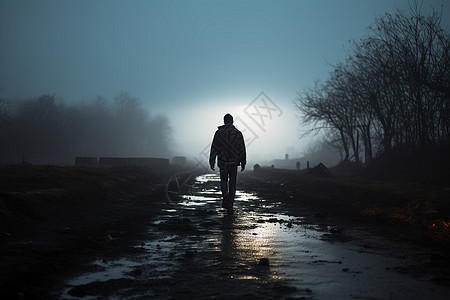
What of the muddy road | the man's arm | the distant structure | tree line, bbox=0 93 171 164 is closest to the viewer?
the muddy road

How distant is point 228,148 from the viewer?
10.3 metres

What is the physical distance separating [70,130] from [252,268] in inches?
2801

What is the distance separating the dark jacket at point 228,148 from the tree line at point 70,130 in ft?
140

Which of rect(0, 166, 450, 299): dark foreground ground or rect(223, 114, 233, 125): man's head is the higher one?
rect(223, 114, 233, 125): man's head

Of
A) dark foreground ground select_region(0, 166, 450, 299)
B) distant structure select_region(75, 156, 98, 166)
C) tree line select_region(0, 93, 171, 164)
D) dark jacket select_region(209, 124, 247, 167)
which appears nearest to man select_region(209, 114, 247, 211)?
dark jacket select_region(209, 124, 247, 167)

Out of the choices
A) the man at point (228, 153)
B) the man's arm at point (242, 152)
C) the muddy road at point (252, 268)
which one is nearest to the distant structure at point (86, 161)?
the man at point (228, 153)

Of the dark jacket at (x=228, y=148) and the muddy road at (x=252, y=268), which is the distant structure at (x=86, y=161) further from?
the muddy road at (x=252, y=268)

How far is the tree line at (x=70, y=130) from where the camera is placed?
59656 mm

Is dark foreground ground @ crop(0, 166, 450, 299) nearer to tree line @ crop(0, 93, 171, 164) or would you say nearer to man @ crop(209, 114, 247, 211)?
man @ crop(209, 114, 247, 211)

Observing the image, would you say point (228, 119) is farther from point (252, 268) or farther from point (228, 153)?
point (252, 268)

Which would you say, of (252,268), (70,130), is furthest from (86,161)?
(252,268)

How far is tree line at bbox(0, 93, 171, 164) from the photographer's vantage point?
2349 inches

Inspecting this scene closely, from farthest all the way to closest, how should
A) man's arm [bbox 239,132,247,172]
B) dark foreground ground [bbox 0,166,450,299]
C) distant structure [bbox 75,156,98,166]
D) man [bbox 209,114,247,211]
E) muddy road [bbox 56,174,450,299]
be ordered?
distant structure [bbox 75,156,98,166], man's arm [bbox 239,132,247,172], man [bbox 209,114,247,211], dark foreground ground [bbox 0,166,450,299], muddy road [bbox 56,174,450,299]

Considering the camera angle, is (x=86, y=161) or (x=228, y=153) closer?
(x=228, y=153)
